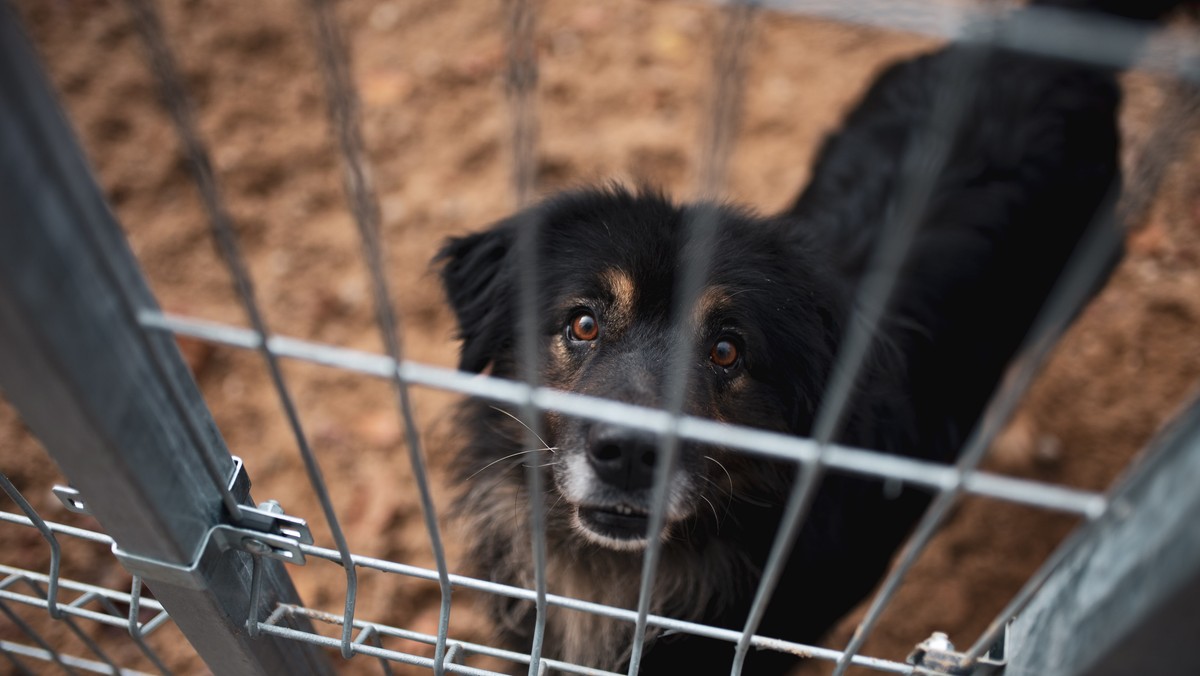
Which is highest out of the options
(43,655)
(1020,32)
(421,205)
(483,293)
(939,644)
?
(421,205)

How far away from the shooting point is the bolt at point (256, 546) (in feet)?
3.43

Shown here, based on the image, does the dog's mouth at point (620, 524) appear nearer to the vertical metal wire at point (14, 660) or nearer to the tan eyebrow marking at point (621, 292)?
the tan eyebrow marking at point (621, 292)

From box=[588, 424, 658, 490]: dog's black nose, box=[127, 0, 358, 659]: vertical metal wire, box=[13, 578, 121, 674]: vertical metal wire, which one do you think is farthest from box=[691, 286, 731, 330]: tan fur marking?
box=[13, 578, 121, 674]: vertical metal wire

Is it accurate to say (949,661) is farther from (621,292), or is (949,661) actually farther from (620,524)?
(621,292)

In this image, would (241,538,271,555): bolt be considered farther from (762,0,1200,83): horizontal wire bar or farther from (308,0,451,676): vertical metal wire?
(762,0,1200,83): horizontal wire bar

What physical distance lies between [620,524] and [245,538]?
0.62 metres

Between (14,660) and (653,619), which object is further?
(14,660)

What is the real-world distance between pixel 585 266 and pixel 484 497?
0.60 metres

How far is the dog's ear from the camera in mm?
1731

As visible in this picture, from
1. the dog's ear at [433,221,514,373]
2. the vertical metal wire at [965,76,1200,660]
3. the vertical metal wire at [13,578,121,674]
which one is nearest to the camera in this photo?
the vertical metal wire at [965,76,1200,660]

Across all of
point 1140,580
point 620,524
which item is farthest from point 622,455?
point 1140,580

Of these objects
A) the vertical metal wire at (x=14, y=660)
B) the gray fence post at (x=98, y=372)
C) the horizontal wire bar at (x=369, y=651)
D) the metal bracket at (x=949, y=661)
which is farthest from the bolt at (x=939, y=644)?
the vertical metal wire at (x=14, y=660)

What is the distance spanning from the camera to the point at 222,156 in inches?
116

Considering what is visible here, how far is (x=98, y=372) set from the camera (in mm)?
800
